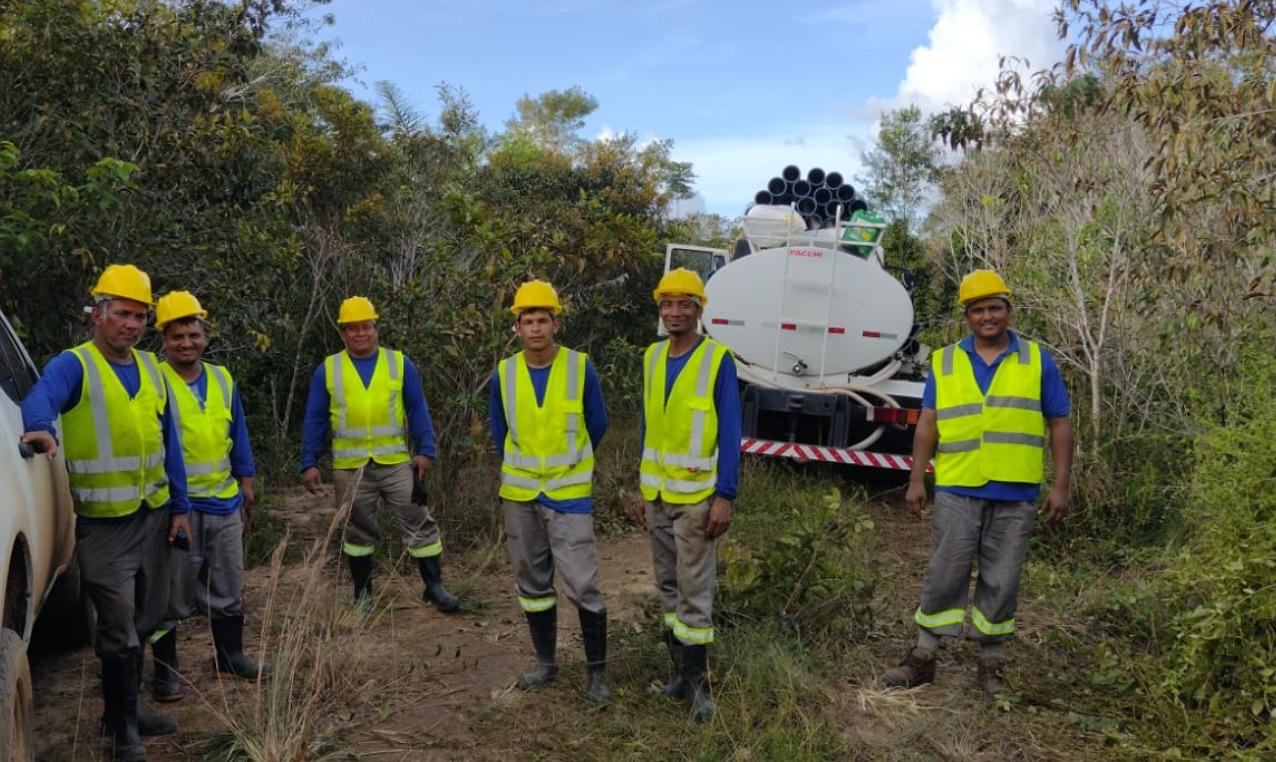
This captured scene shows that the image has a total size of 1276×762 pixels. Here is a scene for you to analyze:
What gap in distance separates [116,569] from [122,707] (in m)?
0.49

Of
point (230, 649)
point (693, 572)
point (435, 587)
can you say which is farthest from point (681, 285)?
point (230, 649)

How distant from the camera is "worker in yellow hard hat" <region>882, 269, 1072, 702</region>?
13.0ft

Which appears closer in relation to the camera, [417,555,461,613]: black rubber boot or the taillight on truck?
[417,555,461,613]: black rubber boot

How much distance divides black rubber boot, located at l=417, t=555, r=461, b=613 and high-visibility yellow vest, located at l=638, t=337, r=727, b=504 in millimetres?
1720

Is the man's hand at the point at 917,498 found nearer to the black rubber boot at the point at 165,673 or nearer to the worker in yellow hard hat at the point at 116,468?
the worker in yellow hard hat at the point at 116,468

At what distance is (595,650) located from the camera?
13.2 feet

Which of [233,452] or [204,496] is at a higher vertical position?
[233,452]

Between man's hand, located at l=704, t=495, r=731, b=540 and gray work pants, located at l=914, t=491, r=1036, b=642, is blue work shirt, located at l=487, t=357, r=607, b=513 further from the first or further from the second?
gray work pants, located at l=914, t=491, r=1036, b=642

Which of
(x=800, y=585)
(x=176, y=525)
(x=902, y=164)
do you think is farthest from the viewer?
(x=902, y=164)

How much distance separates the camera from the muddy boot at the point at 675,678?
396 centimetres

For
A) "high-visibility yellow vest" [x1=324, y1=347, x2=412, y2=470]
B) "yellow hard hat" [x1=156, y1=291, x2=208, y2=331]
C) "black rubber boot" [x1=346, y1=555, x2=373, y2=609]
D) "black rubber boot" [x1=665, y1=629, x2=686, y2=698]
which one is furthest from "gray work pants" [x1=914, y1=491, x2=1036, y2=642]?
"yellow hard hat" [x1=156, y1=291, x2=208, y2=331]

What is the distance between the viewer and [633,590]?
5605 mm

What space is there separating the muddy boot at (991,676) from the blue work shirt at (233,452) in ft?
10.6

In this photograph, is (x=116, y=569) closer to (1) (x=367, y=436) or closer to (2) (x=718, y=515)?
(1) (x=367, y=436)
